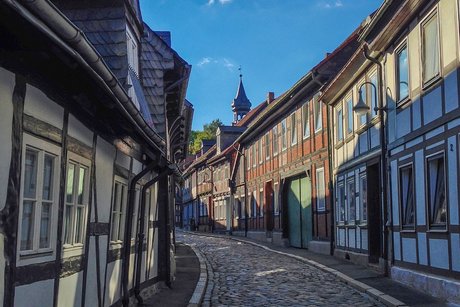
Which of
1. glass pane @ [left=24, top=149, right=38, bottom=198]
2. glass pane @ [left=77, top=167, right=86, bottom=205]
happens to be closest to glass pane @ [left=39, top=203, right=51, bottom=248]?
glass pane @ [left=24, top=149, right=38, bottom=198]

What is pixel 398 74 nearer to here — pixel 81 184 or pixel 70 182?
pixel 81 184

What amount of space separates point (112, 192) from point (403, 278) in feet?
23.9

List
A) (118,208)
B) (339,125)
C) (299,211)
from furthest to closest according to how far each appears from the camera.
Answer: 1. (299,211)
2. (339,125)
3. (118,208)

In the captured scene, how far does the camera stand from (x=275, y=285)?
13.6m

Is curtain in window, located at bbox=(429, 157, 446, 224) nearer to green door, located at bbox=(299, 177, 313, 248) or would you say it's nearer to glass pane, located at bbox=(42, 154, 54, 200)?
glass pane, located at bbox=(42, 154, 54, 200)

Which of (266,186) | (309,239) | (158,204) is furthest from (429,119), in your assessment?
(266,186)

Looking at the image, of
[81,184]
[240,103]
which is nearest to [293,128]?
[81,184]

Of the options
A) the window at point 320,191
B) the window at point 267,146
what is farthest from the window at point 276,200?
the window at point 320,191

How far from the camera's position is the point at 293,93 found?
24.1 meters

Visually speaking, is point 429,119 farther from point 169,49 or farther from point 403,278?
point 169,49

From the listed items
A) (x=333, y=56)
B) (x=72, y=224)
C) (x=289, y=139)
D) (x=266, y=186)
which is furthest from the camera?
(x=266, y=186)

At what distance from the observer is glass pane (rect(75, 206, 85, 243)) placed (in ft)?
22.1

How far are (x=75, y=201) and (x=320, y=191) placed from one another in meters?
16.4

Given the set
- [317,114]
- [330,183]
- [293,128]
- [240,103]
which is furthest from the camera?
[240,103]
